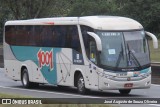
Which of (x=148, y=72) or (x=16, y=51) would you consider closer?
(x=148, y=72)

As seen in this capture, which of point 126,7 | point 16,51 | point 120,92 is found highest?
point 126,7

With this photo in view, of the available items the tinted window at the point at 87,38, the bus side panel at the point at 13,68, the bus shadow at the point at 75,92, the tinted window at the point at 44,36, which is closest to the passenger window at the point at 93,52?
the tinted window at the point at 87,38

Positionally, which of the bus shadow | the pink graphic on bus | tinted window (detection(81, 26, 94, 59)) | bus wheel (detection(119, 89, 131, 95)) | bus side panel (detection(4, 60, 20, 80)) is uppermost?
tinted window (detection(81, 26, 94, 59))

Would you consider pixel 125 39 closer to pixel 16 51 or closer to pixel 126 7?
pixel 16 51

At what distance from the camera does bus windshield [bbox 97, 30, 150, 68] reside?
20.6m

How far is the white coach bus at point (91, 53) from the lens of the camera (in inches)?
808

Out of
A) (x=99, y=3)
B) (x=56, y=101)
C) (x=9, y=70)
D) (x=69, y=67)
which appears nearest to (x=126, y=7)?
(x=99, y=3)

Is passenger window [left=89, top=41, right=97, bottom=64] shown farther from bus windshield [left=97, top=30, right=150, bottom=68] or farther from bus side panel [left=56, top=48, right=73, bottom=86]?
bus side panel [left=56, top=48, right=73, bottom=86]

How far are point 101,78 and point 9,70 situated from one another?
856 centimetres

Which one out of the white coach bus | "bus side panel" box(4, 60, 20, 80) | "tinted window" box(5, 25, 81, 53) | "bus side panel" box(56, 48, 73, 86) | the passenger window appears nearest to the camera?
the white coach bus

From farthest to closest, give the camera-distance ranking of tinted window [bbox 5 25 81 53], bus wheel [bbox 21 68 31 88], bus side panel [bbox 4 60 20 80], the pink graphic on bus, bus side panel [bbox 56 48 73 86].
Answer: bus side panel [bbox 4 60 20 80] → bus wheel [bbox 21 68 31 88] → the pink graphic on bus → bus side panel [bbox 56 48 73 86] → tinted window [bbox 5 25 81 53]

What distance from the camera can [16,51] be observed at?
1067 inches

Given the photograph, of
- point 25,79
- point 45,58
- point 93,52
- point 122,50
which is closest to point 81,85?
point 93,52

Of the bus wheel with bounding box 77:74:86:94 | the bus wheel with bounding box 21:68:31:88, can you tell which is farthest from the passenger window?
the bus wheel with bounding box 21:68:31:88
